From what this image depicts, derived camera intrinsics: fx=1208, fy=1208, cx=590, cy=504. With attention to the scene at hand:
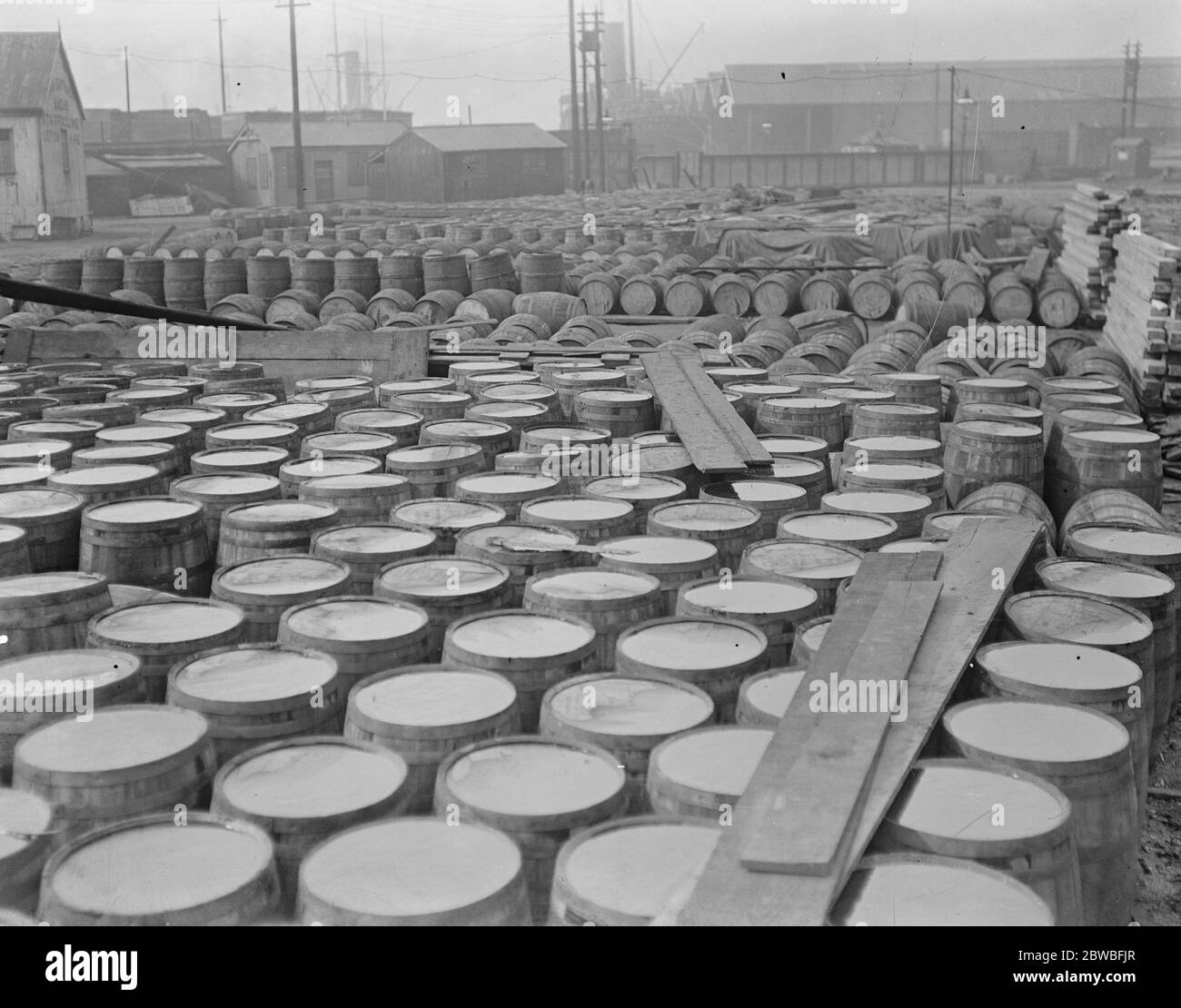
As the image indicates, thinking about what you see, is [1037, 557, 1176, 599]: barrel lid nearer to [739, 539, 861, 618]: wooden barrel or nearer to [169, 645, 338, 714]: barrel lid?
[739, 539, 861, 618]: wooden barrel

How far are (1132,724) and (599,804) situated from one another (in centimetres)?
191

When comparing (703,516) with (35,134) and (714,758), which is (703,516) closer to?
(714,758)

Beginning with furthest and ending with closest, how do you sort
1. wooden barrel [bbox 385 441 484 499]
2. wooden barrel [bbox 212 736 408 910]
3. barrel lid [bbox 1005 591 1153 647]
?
wooden barrel [bbox 385 441 484 499], barrel lid [bbox 1005 591 1153 647], wooden barrel [bbox 212 736 408 910]

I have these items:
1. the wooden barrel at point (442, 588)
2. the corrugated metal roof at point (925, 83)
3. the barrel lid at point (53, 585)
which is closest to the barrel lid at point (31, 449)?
the barrel lid at point (53, 585)

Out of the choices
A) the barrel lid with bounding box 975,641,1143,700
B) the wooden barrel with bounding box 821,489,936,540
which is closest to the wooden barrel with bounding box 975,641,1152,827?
the barrel lid with bounding box 975,641,1143,700

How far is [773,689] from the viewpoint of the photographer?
Result: 3.84m

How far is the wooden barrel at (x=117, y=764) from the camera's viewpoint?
10.5ft

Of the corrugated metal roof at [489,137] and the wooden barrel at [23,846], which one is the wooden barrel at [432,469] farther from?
the corrugated metal roof at [489,137]

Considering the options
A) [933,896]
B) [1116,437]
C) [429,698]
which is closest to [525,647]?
[429,698]

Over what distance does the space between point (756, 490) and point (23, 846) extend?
13.0 feet

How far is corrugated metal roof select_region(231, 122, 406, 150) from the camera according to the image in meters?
55.7

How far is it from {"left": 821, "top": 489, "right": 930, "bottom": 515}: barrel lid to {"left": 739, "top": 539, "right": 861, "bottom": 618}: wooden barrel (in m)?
0.70

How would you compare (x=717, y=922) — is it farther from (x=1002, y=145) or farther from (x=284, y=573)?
(x=1002, y=145)

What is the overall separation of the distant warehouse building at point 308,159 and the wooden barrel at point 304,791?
5403 centimetres
